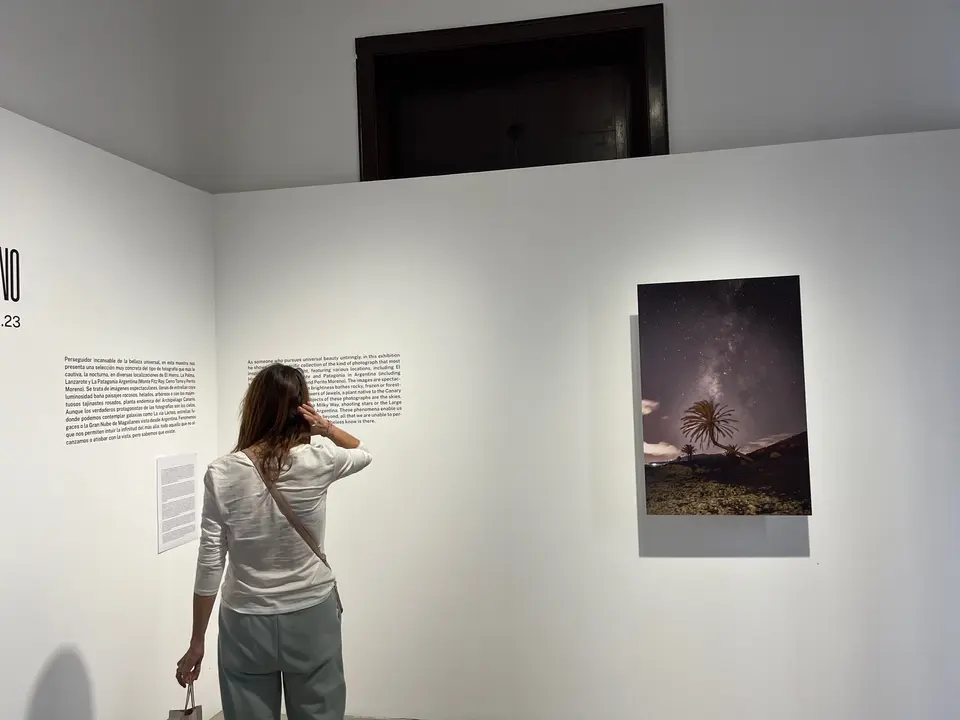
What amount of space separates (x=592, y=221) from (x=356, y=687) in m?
2.93

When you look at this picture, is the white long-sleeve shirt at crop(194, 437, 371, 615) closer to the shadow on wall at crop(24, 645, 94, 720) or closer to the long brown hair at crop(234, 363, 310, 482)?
the long brown hair at crop(234, 363, 310, 482)

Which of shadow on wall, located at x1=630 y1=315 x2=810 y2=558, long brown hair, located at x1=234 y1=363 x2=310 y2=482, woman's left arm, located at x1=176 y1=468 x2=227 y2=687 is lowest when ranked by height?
shadow on wall, located at x1=630 y1=315 x2=810 y2=558

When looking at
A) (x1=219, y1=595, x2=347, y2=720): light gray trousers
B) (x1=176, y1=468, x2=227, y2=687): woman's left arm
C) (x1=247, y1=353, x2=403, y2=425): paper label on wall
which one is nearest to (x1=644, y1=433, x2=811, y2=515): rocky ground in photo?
(x1=247, y1=353, x2=403, y2=425): paper label on wall

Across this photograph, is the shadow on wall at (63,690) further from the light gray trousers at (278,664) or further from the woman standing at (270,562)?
the light gray trousers at (278,664)

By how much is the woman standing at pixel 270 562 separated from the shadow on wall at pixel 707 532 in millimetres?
1721

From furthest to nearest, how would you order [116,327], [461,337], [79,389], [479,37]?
1. [479,37]
2. [461,337]
3. [116,327]
4. [79,389]

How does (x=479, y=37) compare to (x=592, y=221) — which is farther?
(x=479, y=37)

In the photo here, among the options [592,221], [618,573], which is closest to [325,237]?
[592,221]

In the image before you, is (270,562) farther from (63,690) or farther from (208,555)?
(63,690)

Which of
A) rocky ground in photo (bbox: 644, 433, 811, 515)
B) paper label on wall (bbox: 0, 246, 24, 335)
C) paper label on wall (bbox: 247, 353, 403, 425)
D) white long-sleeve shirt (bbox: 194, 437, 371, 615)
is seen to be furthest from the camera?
paper label on wall (bbox: 247, 353, 403, 425)

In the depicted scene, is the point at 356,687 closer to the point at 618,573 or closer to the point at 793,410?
the point at 618,573

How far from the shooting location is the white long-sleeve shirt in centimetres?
252

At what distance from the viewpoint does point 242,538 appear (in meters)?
2.55

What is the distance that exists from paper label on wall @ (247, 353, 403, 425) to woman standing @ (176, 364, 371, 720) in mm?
1120
